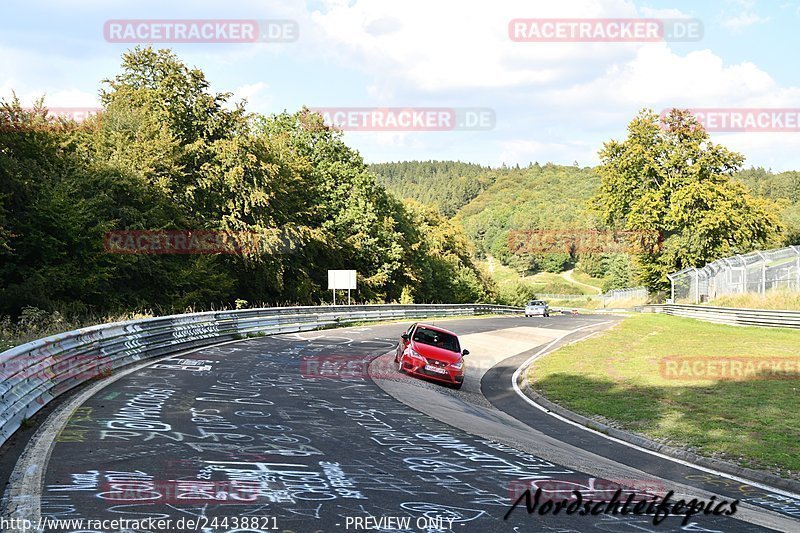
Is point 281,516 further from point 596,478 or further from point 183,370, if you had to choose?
point 183,370

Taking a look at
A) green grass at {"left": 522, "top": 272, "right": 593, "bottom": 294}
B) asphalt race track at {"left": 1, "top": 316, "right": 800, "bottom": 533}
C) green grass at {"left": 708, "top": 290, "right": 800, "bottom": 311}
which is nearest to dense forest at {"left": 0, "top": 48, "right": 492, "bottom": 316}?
asphalt race track at {"left": 1, "top": 316, "right": 800, "bottom": 533}

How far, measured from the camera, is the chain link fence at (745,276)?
3675 centimetres

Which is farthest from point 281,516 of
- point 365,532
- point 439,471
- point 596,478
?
point 596,478

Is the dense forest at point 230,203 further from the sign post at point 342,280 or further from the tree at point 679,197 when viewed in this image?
the sign post at point 342,280

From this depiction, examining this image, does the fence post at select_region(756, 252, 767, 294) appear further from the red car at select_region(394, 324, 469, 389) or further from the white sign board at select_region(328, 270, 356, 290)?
the red car at select_region(394, 324, 469, 389)

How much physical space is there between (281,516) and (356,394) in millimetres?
8327

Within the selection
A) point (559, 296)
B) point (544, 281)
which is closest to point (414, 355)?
point (559, 296)

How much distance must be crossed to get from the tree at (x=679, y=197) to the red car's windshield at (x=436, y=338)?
4198cm

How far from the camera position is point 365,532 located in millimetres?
6055

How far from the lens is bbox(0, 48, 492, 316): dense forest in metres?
33.2

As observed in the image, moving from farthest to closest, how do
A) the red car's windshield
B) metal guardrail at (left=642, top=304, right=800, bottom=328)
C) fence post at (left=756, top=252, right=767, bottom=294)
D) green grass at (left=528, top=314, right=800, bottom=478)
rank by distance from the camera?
fence post at (left=756, top=252, right=767, bottom=294)
metal guardrail at (left=642, top=304, right=800, bottom=328)
the red car's windshield
green grass at (left=528, top=314, right=800, bottom=478)

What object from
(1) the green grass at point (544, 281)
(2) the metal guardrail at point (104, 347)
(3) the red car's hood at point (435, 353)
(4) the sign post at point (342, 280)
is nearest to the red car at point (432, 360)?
(3) the red car's hood at point (435, 353)

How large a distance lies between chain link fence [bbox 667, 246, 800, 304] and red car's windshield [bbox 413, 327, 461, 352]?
23.2m

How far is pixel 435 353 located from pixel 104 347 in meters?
8.42
